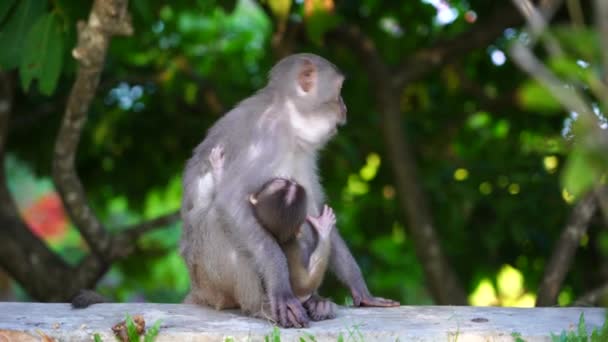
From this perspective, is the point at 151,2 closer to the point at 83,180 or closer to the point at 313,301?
the point at 313,301

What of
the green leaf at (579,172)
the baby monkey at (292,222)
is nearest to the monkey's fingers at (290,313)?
the baby monkey at (292,222)

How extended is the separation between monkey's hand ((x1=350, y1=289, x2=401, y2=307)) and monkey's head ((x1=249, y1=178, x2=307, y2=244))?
2.25 feet

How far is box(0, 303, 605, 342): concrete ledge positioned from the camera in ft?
13.7

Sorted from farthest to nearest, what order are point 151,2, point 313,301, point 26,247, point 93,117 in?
point 93,117 → point 26,247 → point 151,2 → point 313,301

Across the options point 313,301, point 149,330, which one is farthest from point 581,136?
point 313,301

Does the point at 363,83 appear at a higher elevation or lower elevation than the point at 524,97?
lower

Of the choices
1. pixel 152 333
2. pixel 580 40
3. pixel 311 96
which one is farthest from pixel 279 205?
pixel 580 40

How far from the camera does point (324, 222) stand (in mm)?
5113

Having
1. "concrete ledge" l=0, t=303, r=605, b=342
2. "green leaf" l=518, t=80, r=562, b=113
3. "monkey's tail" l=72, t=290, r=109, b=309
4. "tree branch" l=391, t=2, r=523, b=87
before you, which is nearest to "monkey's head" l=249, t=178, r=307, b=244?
"concrete ledge" l=0, t=303, r=605, b=342

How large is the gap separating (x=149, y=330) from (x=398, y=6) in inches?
173

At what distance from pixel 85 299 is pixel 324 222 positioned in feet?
4.35

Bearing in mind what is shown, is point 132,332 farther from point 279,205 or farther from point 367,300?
point 367,300

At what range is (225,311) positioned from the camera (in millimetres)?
4953

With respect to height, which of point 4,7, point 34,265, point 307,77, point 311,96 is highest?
point 4,7
